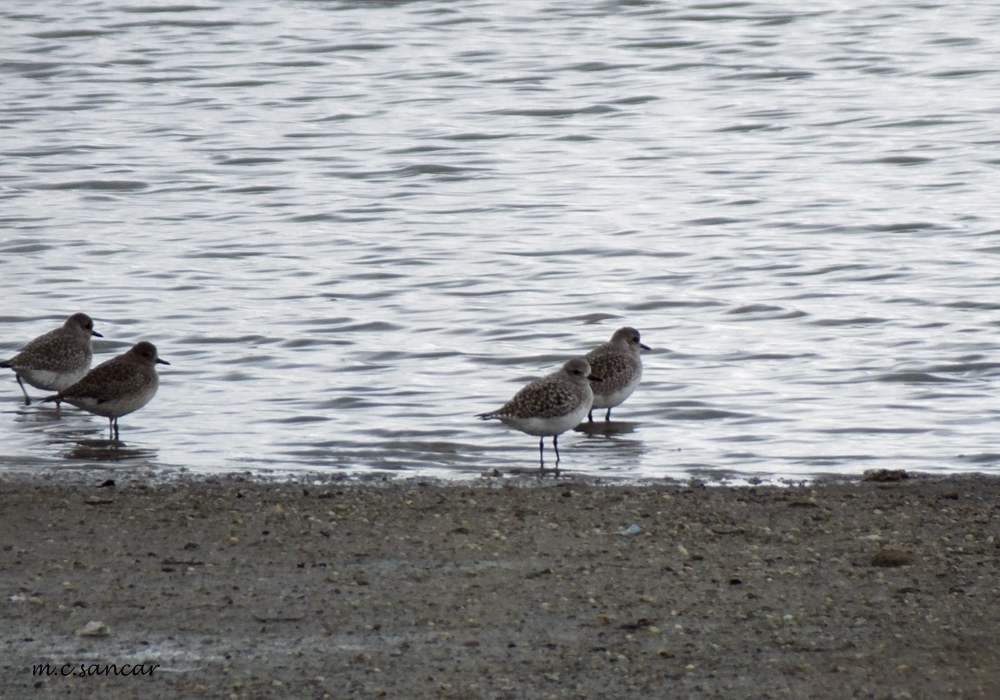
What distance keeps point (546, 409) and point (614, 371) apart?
1533 millimetres

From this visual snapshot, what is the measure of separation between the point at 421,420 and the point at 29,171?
12.1 meters

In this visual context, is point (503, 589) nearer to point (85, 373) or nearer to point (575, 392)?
point (575, 392)

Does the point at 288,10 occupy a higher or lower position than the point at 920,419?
higher

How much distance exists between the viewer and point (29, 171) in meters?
22.3

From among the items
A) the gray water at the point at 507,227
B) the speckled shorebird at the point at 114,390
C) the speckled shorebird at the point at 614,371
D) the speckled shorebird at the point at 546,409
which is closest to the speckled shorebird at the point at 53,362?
the gray water at the point at 507,227

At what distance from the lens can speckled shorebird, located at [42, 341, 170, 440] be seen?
1168 centimetres

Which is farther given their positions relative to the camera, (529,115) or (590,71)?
(590,71)

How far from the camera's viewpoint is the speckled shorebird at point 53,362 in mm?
12656

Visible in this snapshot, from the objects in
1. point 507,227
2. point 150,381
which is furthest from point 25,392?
point 507,227

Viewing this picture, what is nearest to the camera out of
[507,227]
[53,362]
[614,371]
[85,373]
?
[614,371]

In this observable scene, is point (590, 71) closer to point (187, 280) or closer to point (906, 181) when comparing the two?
point (906, 181)

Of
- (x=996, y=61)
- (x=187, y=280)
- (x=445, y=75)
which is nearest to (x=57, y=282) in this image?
(x=187, y=280)

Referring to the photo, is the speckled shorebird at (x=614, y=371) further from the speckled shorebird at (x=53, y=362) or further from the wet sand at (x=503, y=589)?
the speckled shorebird at (x=53, y=362)

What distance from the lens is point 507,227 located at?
744 inches
